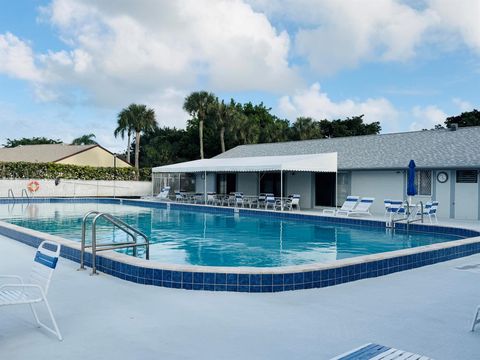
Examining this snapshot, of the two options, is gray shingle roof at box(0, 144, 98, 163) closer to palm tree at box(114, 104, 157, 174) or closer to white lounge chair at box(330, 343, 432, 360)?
palm tree at box(114, 104, 157, 174)

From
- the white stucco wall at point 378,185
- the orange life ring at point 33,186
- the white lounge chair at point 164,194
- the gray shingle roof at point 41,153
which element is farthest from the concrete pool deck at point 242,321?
the gray shingle roof at point 41,153

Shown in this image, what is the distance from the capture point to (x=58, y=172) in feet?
95.6

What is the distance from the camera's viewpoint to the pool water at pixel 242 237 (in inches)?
388

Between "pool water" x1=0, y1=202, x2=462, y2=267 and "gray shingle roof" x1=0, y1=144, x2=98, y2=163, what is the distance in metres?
22.2

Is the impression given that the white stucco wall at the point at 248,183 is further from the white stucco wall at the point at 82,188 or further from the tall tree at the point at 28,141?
the tall tree at the point at 28,141

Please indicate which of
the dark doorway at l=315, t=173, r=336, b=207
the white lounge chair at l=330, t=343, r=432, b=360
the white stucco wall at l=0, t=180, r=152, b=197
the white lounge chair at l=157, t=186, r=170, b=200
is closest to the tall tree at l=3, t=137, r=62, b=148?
the white stucco wall at l=0, t=180, r=152, b=197

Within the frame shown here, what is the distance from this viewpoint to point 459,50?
2341 centimetres

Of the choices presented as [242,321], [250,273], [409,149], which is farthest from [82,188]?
[242,321]

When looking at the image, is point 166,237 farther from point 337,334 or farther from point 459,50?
point 459,50

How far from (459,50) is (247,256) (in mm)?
19214

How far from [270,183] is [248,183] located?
1.45 m

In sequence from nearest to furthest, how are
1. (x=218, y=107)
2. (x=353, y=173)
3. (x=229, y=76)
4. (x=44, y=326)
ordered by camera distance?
(x=44, y=326)
(x=353, y=173)
(x=229, y=76)
(x=218, y=107)

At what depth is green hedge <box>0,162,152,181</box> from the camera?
27.5 m

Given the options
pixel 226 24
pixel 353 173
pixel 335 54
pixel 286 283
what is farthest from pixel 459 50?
pixel 286 283
